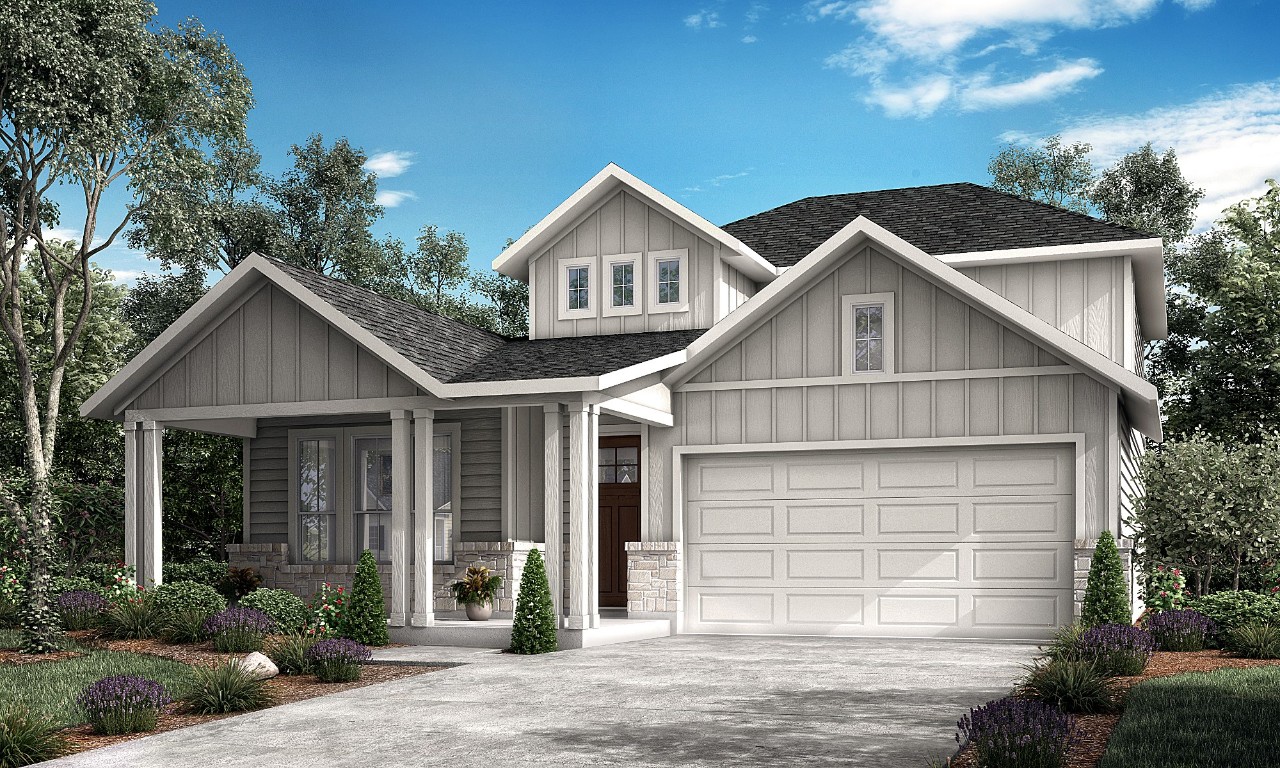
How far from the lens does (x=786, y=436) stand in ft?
54.2

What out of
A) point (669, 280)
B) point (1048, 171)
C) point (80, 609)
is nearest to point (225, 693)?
point (80, 609)

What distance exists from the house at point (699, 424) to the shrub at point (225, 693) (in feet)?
15.4

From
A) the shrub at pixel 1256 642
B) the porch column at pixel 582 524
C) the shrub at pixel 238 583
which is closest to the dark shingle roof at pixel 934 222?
the porch column at pixel 582 524

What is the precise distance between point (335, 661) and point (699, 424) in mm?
6631

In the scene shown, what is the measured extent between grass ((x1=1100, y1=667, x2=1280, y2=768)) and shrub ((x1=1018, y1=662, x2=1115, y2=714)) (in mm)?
203

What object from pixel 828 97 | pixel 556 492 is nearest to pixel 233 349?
pixel 556 492

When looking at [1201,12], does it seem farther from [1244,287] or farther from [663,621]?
[663,621]

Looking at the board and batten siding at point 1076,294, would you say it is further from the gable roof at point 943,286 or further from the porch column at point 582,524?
the porch column at point 582,524

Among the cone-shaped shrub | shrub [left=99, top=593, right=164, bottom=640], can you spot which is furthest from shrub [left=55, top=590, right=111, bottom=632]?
the cone-shaped shrub

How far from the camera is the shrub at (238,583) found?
58.4ft

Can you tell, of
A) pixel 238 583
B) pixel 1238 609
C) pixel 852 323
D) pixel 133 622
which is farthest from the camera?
pixel 238 583

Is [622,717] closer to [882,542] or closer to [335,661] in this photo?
[335,661]

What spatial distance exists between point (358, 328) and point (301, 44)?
2515 cm

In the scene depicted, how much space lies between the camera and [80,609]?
51.0 ft
